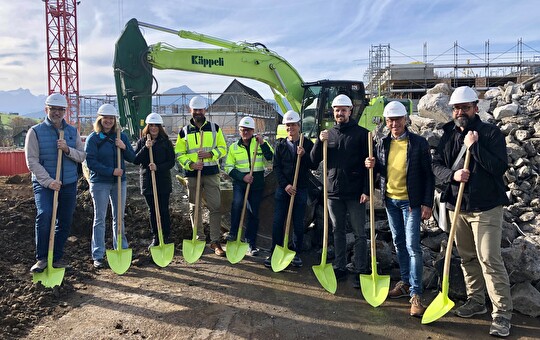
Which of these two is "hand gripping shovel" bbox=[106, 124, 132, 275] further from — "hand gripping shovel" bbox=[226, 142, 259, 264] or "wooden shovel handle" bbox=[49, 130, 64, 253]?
"hand gripping shovel" bbox=[226, 142, 259, 264]

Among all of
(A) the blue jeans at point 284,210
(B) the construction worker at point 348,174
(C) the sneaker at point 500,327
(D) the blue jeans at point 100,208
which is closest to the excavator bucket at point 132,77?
(D) the blue jeans at point 100,208

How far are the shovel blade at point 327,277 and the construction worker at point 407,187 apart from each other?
0.79 meters

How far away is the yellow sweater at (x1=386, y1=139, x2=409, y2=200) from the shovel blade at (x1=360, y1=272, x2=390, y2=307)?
2.97 feet

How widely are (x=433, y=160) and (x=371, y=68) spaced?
30.8m

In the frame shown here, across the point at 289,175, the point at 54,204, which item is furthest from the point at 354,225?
the point at 54,204

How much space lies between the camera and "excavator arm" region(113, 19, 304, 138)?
9.11 m

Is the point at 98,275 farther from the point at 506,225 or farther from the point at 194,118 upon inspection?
the point at 506,225

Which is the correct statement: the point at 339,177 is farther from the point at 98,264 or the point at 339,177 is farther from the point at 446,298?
the point at 98,264

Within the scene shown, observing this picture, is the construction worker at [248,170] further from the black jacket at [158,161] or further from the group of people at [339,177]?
the black jacket at [158,161]

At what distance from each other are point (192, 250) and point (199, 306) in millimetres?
1238

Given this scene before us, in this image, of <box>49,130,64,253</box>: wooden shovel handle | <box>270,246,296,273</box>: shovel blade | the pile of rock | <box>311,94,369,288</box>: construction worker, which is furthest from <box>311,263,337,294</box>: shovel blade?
<box>49,130,64,253</box>: wooden shovel handle

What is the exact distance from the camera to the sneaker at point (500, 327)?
3.54 m

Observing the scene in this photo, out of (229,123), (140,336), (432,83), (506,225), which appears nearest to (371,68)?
(432,83)

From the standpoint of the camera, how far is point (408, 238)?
4.06m
